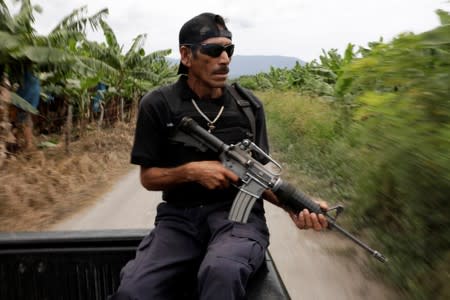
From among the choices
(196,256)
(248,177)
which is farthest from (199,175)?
(196,256)

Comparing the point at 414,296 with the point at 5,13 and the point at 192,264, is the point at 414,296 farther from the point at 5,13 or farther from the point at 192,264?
the point at 5,13

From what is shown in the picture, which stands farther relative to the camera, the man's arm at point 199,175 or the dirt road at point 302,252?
the dirt road at point 302,252

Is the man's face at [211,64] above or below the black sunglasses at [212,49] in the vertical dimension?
below

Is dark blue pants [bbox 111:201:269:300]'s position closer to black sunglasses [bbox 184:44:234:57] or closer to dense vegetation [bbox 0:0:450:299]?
black sunglasses [bbox 184:44:234:57]

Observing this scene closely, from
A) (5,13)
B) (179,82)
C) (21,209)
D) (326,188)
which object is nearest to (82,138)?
(5,13)

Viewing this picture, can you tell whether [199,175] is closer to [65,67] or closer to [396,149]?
[396,149]

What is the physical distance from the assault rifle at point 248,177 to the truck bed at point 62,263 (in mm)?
579

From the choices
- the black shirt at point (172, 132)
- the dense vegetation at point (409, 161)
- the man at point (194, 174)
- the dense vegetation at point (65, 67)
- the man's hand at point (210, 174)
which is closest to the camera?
the man at point (194, 174)

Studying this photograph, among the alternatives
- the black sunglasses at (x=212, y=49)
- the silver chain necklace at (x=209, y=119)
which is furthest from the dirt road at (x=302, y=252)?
the black sunglasses at (x=212, y=49)

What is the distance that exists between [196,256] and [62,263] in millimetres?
686

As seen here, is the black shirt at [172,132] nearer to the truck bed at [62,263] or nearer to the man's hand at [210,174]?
the man's hand at [210,174]

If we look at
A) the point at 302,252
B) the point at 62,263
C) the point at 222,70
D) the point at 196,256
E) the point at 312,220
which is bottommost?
the point at 302,252

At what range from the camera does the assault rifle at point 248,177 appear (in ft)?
6.40

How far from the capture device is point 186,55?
219cm
